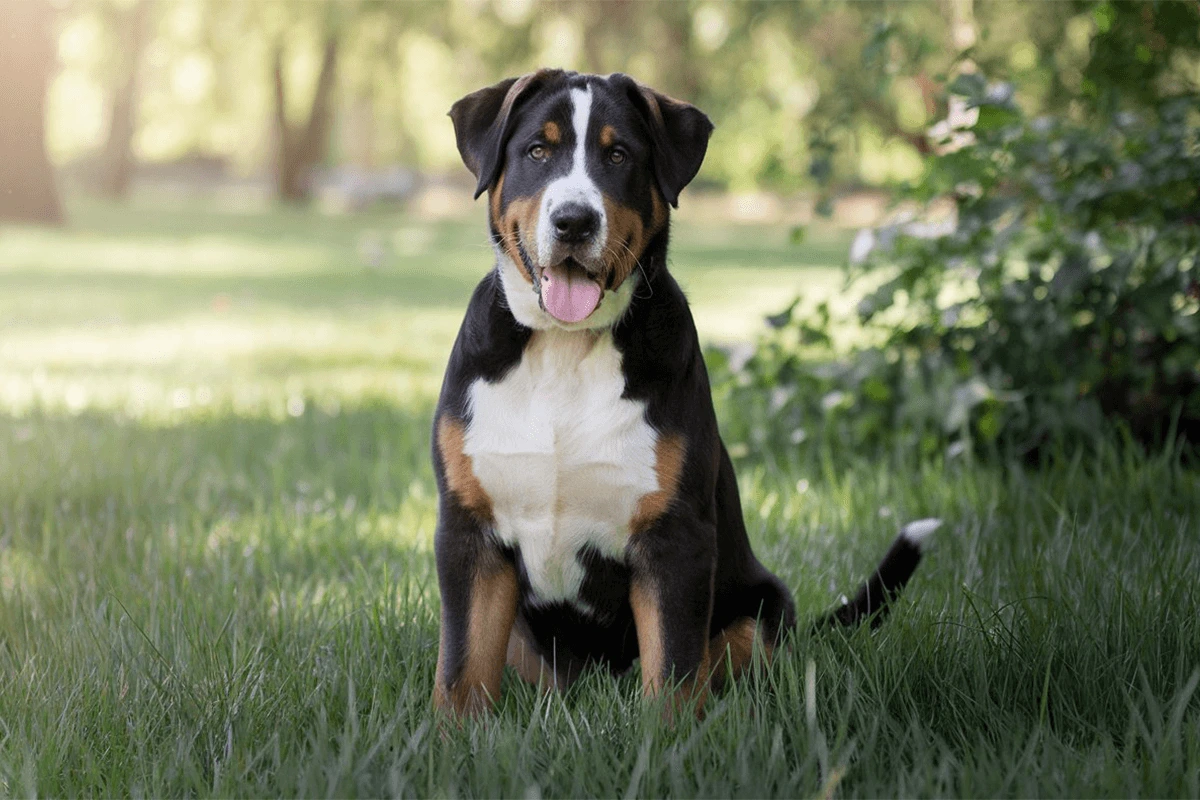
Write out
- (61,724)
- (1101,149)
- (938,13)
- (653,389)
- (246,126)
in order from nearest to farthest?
(61,724) < (653,389) < (1101,149) < (938,13) < (246,126)

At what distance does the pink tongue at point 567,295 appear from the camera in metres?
3.07

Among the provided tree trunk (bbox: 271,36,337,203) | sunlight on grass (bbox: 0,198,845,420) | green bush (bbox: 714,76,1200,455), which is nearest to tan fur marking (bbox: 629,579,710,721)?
sunlight on grass (bbox: 0,198,845,420)

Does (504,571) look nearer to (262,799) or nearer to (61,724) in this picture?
(262,799)

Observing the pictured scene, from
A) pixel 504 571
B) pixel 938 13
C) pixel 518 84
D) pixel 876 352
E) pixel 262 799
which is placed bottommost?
pixel 262 799

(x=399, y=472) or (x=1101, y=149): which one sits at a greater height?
(x=1101, y=149)

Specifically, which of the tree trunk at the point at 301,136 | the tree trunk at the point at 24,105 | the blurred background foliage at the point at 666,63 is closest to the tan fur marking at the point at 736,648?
the blurred background foliage at the point at 666,63

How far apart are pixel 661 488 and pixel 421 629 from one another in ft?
2.90

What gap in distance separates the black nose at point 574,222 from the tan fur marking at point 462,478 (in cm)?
50

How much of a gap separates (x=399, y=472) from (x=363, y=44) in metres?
22.6

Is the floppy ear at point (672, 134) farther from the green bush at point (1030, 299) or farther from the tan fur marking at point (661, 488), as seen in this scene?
the green bush at point (1030, 299)

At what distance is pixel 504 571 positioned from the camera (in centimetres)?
313

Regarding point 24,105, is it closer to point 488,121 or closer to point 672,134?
point 488,121

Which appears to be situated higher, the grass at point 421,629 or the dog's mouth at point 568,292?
the dog's mouth at point 568,292

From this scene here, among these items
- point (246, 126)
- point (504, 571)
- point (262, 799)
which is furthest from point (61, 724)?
point (246, 126)
